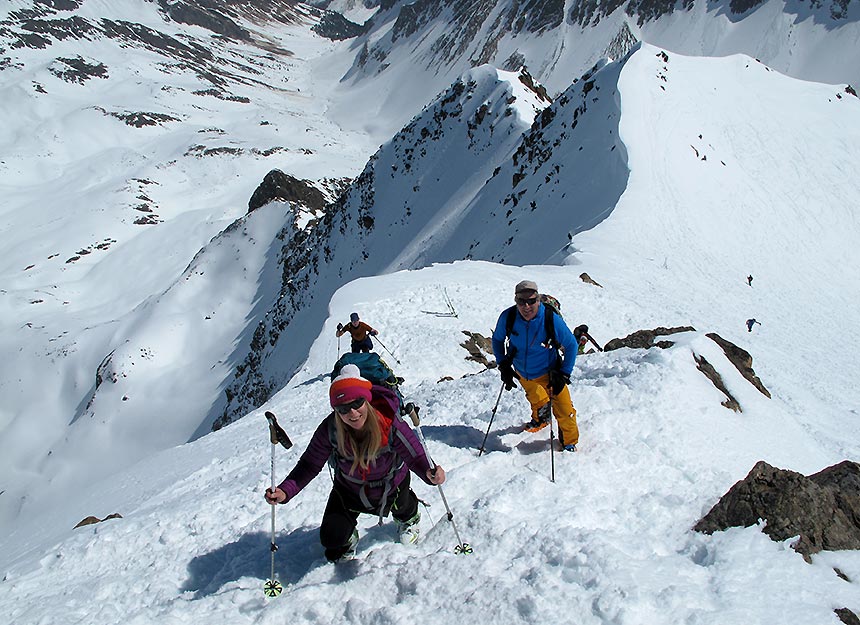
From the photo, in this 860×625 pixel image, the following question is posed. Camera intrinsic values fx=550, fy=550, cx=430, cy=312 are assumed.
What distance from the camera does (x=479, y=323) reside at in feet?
55.1

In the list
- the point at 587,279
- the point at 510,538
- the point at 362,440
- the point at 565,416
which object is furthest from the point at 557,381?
the point at 587,279

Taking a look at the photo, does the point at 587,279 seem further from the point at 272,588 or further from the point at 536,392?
the point at 272,588

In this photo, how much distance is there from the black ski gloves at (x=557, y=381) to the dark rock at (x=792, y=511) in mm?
1873

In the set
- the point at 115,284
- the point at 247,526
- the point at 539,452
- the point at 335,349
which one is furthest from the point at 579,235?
the point at 115,284

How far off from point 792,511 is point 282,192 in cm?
6364

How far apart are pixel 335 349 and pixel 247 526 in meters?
9.79

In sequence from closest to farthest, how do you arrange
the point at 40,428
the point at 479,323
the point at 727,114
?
1. the point at 479,323
2. the point at 727,114
3. the point at 40,428

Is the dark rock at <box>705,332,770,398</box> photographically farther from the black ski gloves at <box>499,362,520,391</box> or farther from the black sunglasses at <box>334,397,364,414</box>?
the black sunglasses at <box>334,397,364,414</box>

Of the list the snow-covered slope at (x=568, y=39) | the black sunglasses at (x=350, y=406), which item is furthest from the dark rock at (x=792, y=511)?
the snow-covered slope at (x=568, y=39)

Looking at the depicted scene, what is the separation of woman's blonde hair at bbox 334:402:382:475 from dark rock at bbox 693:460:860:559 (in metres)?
2.99

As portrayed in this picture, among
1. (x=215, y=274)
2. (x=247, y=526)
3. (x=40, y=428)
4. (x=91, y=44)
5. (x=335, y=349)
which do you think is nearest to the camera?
(x=247, y=526)

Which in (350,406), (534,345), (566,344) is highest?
(566,344)

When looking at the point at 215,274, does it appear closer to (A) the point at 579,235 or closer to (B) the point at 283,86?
(A) the point at 579,235

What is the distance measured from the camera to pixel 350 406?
4.01 metres
